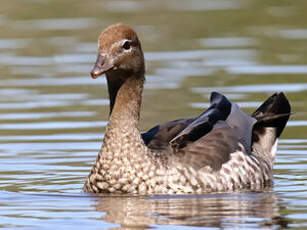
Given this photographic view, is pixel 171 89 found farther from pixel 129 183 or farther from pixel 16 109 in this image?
pixel 129 183

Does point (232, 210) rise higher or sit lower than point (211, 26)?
lower

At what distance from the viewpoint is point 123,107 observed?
1249 cm

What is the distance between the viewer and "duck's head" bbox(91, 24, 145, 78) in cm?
1195

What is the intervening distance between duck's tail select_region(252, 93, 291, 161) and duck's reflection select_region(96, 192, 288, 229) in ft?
5.55

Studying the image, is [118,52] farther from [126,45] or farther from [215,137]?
[215,137]

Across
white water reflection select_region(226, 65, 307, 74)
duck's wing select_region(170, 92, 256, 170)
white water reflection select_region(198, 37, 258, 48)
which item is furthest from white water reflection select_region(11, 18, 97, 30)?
duck's wing select_region(170, 92, 256, 170)

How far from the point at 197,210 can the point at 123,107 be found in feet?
5.53

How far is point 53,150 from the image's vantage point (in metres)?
15.1

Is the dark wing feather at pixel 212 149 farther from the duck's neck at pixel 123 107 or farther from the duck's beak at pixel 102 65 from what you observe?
the duck's beak at pixel 102 65

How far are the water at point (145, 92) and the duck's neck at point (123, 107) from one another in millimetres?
752

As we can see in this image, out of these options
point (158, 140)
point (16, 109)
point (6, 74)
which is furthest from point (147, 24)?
point (158, 140)

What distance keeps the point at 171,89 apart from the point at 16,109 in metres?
2.59

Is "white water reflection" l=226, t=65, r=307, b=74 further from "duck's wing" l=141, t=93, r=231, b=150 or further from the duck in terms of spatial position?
the duck

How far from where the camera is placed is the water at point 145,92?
11336 mm
